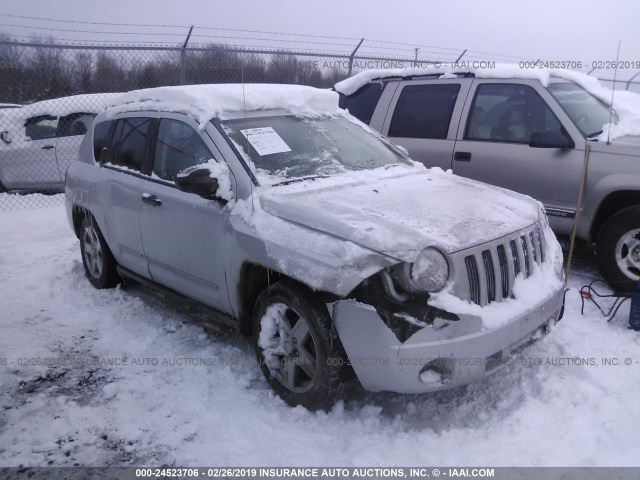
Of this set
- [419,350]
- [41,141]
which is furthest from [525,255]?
[41,141]

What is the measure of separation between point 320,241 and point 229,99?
1619 mm

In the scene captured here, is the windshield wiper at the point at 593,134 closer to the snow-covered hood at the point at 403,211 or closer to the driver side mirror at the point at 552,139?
the driver side mirror at the point at 552,139

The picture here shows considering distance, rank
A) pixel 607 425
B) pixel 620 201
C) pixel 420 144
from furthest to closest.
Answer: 1. pixel 420 144
2. pixel 620 201
3. pixel 607 425

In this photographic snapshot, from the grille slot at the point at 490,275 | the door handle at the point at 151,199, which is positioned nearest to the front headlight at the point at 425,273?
the grille slot at the point at 490,275

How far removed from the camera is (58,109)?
371 inches

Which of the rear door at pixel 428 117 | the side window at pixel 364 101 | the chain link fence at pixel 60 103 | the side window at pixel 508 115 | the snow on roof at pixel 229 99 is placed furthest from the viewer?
the chain link fence at pixel 60 103

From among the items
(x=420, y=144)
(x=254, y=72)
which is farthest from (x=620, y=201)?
(x=254, y=72)

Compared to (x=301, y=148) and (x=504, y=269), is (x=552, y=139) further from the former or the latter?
(x=301, y=148)

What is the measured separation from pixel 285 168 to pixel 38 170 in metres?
7.29

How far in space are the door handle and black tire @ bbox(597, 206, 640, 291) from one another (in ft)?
12.2

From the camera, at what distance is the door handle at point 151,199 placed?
4.00m

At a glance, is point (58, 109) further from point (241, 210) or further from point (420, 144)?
point (241, 210)

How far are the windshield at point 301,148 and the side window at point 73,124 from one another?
6.63 m

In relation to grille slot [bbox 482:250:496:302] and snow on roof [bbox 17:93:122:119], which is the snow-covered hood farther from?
snow on roof [bbox 17:93:122:119]
